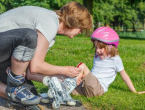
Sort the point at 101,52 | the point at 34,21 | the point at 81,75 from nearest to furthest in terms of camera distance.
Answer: the point at 34,21 < the point at 81,75 < the point at 101,52

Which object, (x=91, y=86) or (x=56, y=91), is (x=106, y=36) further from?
(x=56, y=91)

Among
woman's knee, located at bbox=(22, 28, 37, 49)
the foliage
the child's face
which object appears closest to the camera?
woman's knee, located at bbox=(22, 28, 37, 49)

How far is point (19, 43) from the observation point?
3084mm

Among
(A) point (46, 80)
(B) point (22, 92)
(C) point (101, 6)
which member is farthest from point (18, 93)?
(C) point (101, 6)

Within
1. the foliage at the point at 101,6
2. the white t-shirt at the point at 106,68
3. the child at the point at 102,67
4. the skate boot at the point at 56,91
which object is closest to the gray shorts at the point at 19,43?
the skate boot at the point at 56,91

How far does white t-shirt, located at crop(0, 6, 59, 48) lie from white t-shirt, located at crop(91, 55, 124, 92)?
1030 millimetres

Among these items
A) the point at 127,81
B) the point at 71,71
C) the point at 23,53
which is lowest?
the point at 127,81

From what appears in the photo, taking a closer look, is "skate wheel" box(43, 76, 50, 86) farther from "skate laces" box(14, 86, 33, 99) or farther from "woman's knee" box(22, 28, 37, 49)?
"woman's knee" box(22, 28, 37, 49)

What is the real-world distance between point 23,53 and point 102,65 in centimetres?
137

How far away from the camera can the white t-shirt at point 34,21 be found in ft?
10.4

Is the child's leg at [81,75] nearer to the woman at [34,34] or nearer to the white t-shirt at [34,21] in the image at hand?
the woman at [34,34]

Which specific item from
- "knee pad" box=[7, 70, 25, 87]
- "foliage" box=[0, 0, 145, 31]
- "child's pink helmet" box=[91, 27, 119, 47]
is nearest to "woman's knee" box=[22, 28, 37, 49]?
"knee pad" box=[7, 70, 25, 87]

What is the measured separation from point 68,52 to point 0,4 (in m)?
22.6

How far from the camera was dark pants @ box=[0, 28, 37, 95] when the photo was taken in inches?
120
